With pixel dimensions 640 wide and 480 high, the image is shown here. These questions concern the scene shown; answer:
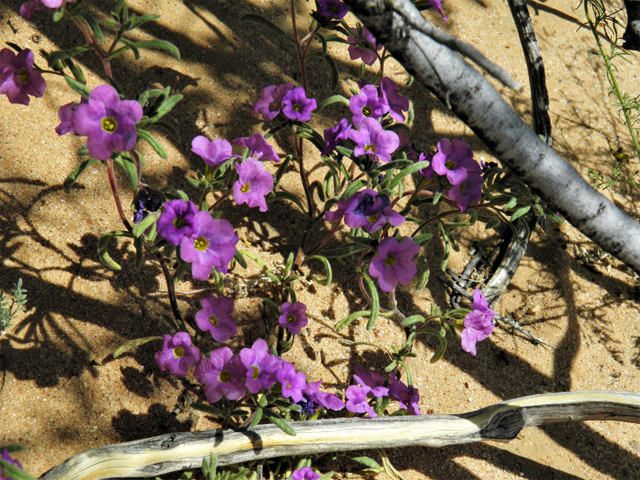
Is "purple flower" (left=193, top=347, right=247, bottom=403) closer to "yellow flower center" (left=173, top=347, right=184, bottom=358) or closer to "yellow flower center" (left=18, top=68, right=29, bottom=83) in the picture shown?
"yellow flower center" (left=173, top=347, right=184, bottom=358)

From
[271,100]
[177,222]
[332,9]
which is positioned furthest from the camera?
[271,100]

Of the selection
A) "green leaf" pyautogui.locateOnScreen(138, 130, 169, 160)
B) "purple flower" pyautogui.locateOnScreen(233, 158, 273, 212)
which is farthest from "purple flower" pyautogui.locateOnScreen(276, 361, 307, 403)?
"green leaf" pyautogui.locateOnScreen(138, 130, 169, 160)

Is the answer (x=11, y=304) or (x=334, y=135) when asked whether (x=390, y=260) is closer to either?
(x=334, y=135)

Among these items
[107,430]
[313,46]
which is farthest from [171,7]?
[107,430]

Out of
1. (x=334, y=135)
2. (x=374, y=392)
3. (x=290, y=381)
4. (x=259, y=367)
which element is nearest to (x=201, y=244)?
(x=259, y=367)

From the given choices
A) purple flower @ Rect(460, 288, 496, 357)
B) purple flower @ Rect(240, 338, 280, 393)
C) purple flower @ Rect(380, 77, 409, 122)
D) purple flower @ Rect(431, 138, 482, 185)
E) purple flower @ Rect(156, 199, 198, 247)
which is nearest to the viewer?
purple flower @ Rect(156, 199, 198, 247)

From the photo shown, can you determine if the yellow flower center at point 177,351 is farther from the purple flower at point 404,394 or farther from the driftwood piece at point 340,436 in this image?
the purple flower at point 404,394
